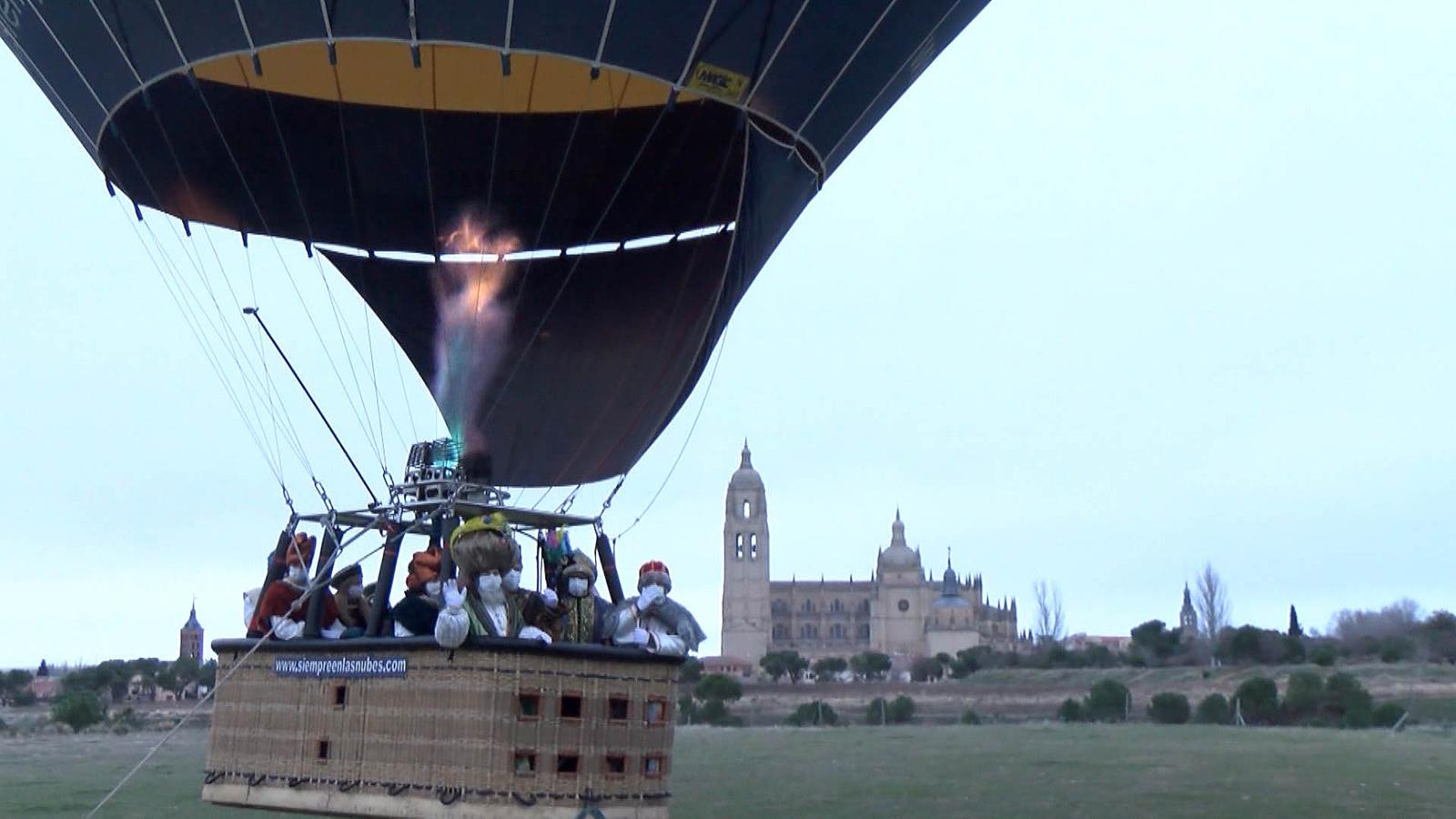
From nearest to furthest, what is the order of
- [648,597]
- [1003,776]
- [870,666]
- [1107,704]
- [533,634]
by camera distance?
[533,634], [648,597], [1003,776], [1107,704], [870,666]

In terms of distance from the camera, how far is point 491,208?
11227 mm

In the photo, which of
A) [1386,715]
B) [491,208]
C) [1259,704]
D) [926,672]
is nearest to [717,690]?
[1259,704]

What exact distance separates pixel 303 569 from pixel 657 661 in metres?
2.05

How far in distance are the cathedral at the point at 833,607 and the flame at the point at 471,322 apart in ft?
327

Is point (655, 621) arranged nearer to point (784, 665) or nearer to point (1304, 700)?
point (1304, 700)

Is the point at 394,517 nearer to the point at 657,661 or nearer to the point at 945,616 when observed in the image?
the point at 657,661

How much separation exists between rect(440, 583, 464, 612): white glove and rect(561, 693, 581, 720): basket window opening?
2.32 feet

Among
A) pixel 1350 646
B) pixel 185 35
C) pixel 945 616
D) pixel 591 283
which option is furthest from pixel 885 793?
pixel 945 616

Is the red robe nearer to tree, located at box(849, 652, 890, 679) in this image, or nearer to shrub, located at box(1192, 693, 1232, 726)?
shrub, located at box(1192, 693, 1232, 726)

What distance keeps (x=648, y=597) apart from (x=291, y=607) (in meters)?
1.92

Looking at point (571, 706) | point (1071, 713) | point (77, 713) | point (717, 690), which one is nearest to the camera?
point (571, 706)

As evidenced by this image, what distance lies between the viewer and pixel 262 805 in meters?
8.15

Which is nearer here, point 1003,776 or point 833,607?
point 1003,776

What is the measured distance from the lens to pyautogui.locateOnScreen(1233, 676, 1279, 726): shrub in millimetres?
36562
